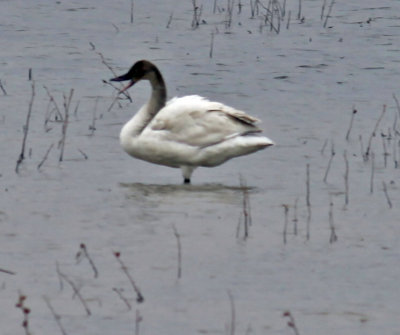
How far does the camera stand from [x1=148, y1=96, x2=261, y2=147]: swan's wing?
522 inches

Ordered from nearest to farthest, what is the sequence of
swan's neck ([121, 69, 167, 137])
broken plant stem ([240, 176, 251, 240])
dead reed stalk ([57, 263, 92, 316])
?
1. dead reed stalk ([57, 263, 92, 316])
2. broken plant stem ([240, 176, 251, 240])
3. swan's neck ([121, 69, 167, 137])

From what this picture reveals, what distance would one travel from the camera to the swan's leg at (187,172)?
13.3 meters

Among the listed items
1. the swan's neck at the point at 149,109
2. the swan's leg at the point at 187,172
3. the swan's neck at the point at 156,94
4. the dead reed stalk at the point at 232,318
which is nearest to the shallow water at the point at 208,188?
the dead reed stalk at the point at 232,318

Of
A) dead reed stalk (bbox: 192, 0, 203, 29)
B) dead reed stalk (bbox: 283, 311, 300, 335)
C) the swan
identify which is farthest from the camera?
dead reed stalk (bbox: 192, 0, 203, 29)

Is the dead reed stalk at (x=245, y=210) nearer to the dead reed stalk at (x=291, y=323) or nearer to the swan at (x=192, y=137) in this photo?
the swan at (x=192, y=137)

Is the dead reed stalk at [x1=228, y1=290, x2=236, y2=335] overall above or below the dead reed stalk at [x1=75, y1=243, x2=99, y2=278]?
above

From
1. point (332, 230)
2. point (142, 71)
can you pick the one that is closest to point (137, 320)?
point (332, 230)

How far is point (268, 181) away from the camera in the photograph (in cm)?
1306

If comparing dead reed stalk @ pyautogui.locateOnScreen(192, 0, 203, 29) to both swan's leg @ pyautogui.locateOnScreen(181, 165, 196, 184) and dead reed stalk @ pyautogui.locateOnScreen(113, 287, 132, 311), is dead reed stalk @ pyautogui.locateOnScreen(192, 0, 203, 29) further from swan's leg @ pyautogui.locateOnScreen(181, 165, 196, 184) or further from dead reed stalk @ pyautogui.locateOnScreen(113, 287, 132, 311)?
dead reed stalk @ pyautogui.locateOnScreen(113, 287, 132, 311)

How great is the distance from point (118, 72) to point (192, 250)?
29.3 feet

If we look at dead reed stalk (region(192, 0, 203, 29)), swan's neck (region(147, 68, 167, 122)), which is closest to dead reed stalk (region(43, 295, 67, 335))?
swan's neck (region(147, 68, 167, 122))

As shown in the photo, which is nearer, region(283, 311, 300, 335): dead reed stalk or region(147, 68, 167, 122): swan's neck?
region(283, 311, 300, 335): dead reed stalk

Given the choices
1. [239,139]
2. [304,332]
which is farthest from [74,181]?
[304,332]

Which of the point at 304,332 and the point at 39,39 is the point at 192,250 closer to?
the point at 304,332
